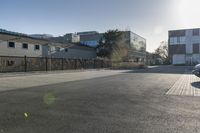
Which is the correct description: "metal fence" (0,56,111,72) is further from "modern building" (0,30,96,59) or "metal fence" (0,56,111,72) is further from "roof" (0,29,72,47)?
"roof" (0,29,72,47)

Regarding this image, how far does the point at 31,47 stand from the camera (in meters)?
36.3

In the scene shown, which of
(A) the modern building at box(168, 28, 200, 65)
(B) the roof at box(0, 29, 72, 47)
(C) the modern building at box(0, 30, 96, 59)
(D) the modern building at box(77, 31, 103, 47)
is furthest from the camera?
(D) the modern building at box(77, 31, 103, 47)

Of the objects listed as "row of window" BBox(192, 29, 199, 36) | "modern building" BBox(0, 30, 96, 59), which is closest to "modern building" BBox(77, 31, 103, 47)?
"modern building" BBox(0, 30, 96, 59)

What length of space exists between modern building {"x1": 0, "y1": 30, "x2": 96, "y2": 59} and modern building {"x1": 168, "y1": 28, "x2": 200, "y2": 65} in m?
24.8

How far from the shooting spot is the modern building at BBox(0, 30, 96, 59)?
32.1 meters

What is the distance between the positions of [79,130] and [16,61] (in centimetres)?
2535

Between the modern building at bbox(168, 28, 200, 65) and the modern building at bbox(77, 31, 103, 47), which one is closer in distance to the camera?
the modern building at bbox(168, 28, 200, 65)

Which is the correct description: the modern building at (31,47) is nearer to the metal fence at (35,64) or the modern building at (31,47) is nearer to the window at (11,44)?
the window at (11,44)

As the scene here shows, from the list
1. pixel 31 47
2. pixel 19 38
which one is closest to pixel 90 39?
pixel 31 47

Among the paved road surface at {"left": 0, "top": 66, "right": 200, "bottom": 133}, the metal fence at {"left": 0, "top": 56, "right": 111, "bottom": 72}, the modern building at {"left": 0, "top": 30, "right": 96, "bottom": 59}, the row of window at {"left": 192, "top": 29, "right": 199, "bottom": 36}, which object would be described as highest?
the row of window at {"left": 192, "top": 29, "right": 199, "bottom": 36}

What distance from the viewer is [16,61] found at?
2767 cm

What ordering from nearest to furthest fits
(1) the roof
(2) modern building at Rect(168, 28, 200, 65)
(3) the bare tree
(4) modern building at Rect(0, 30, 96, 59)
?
1. (1) the roof
2. (4) modern building at Rect(0, 30, 96, 59)
3. (2) modern building at Rect(168, 28, 200, 65)
4. (3) the bare tree

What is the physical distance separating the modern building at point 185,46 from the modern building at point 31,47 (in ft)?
81.5

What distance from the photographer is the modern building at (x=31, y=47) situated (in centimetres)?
3209
